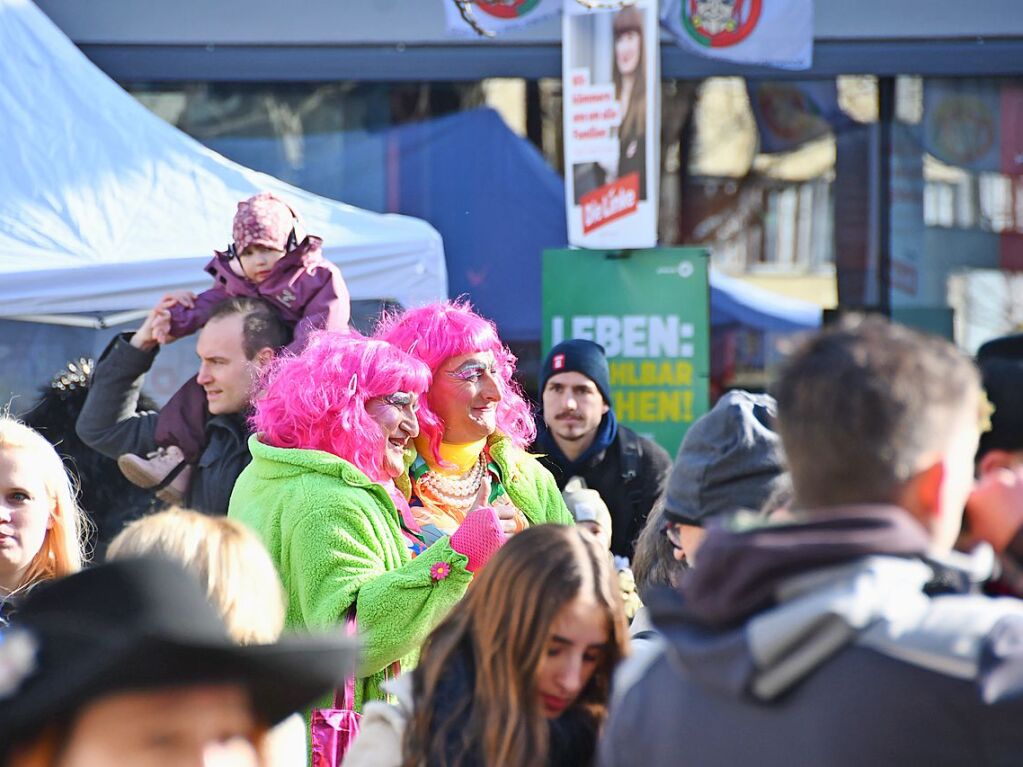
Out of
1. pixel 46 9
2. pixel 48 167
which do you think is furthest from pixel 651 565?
pixel 46 9

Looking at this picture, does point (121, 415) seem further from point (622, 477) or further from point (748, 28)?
point (748, 28)

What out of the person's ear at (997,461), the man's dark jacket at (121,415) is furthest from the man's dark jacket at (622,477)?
the person's ear at (997,461)

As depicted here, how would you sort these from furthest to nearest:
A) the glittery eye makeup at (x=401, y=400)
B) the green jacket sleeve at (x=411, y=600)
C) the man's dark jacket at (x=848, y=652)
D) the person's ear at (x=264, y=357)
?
the person's ear at (x=264, y=357) < the glittery eye makeup at (x=401, y=400) < the green jacket sleeve at (x=411, y=600) < the man's dark jacket at (x=848, y=652)

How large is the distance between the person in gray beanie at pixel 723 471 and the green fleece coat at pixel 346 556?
671 millimetres

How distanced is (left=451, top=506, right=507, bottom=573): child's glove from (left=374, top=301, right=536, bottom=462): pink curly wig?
30.1 inches

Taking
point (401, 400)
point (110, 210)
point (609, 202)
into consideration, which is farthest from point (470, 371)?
point (609, 202)

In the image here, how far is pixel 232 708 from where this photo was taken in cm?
160

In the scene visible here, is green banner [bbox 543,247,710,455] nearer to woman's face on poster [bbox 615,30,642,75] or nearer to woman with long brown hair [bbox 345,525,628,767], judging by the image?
woman's face on poster [bbox 615,30,642,75]

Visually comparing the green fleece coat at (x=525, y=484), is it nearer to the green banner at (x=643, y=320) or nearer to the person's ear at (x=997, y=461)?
the person's ear at (x=997, y=461)

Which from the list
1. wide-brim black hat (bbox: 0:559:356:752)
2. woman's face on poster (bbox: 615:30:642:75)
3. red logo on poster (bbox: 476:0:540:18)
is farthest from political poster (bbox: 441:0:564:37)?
wide-brim black hat (bbox: 0:559:356:752)

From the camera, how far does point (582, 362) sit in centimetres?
529

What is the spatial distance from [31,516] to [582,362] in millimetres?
2598

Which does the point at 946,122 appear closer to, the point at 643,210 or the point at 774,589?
the point at 643,210

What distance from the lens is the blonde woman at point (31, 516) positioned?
3.05m
